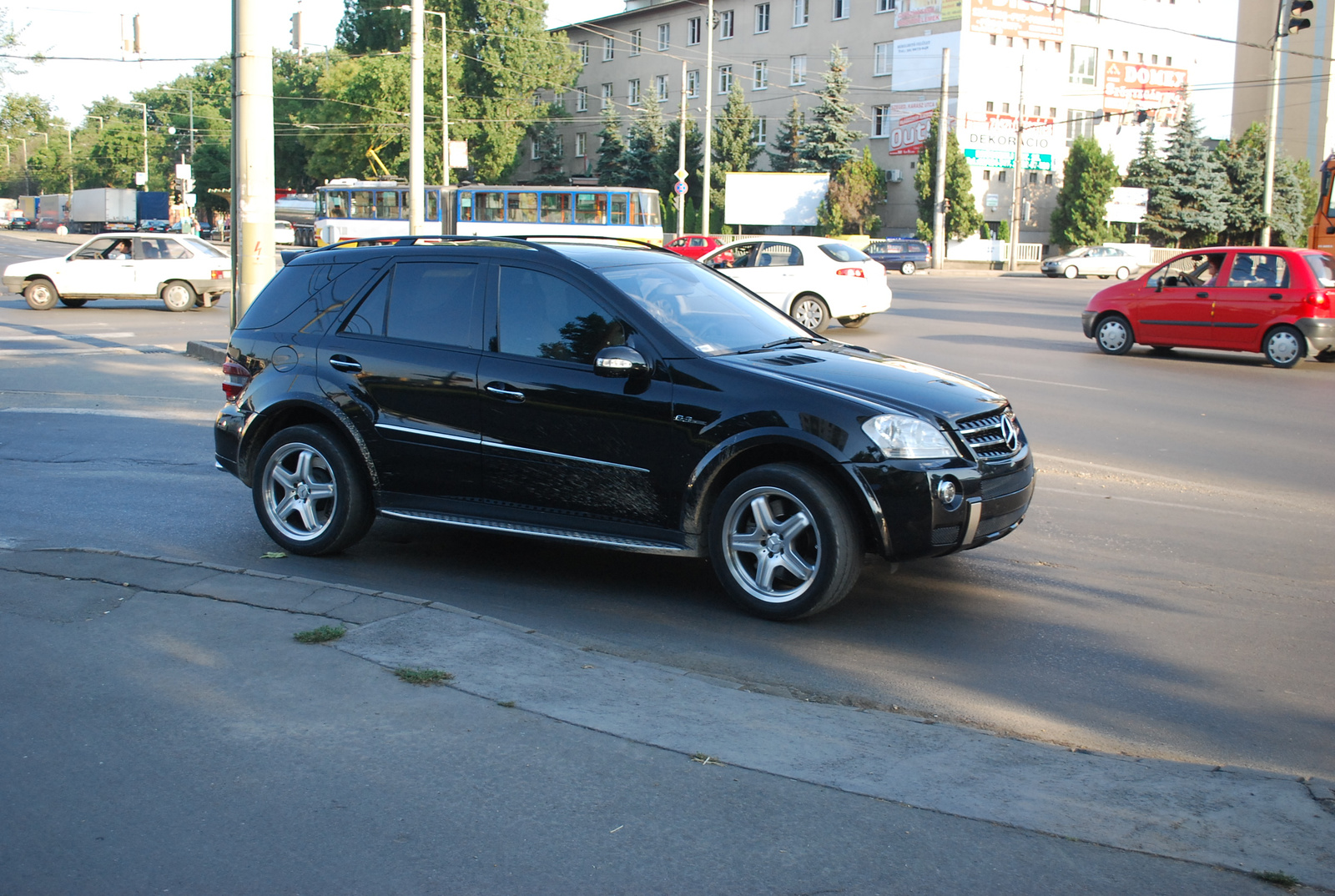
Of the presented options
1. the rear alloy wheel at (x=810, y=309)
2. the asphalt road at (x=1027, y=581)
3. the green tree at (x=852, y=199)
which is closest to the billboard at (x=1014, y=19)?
the green tree at (x=852, y=199)

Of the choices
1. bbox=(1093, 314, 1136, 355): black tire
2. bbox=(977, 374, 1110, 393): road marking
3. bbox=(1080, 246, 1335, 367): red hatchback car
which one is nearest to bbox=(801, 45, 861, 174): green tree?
bbox=(1093, 314, 1136, 355): black tire

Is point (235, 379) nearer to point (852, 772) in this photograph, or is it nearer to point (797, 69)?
point (852, 772)

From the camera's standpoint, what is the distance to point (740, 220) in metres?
61.7

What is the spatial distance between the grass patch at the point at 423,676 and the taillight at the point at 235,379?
294 centimetres

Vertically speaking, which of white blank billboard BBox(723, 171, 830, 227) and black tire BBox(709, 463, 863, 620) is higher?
white blank billboard BBox(723, 171, 830, 227)

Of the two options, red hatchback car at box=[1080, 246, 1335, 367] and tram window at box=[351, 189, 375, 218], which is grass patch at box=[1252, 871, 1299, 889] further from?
tram window at box=[351, 189, 375, 218]

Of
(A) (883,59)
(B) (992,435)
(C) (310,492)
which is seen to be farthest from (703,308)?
(A) (883,59)

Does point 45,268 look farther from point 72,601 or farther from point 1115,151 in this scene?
point 1115,151

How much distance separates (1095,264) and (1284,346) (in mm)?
37718

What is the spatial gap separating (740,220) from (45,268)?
1631 inches

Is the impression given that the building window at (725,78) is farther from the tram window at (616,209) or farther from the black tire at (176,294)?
the black tire at (176,294)

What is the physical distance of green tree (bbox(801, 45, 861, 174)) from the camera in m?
61.4

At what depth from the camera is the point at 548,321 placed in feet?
20.1

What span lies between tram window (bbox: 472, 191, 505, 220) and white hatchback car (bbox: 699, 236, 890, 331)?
2550 cm
